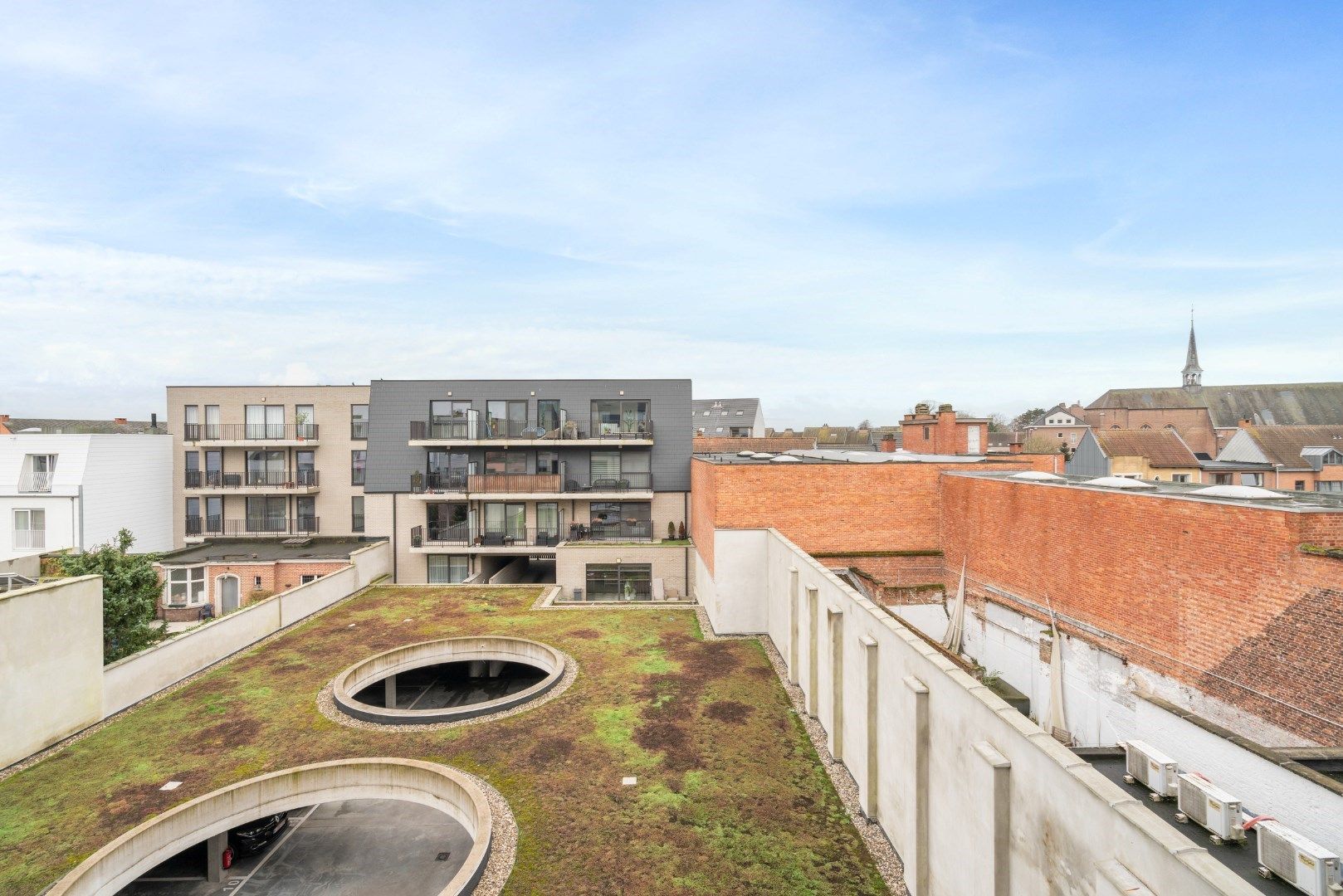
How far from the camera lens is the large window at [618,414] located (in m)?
25.6

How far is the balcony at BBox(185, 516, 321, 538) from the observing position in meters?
26.8

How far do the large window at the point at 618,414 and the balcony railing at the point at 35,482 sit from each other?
2187cm

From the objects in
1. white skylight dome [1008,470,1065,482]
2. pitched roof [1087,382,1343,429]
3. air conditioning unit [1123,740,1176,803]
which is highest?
pitched roof [1087,382,1343,429]

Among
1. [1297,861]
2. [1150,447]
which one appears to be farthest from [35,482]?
[1150,447]

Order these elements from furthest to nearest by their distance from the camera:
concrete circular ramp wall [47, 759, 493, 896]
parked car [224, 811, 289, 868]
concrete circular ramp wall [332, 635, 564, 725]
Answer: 1. concrete circular ramp wall [332, 635, 564, 725]
2. parked car [224, 811, 289, 868]
3. concrete circular ramp wall [47, 759, 493, 896]

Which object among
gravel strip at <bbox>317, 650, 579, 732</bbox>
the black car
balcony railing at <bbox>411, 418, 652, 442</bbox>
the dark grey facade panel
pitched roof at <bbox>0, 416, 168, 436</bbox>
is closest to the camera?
the black car

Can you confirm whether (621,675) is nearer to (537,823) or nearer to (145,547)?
(537,823)

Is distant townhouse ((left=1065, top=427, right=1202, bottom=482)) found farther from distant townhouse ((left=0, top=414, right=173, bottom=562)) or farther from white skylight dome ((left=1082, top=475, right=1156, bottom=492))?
distant townhouse ((left=0, top=414, right=173, bottom=562))

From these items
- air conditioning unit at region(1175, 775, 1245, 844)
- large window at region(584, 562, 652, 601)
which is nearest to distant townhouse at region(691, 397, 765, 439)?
large window at region(584, 562, 652, 601)

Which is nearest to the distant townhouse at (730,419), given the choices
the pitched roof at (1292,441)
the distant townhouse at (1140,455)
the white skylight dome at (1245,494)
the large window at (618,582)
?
the distant townhouse at (1140,455)

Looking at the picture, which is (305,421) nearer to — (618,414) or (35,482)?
(35,482)

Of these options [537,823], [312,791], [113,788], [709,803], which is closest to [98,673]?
[113,788]

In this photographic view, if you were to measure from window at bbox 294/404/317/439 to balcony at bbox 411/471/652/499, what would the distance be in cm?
608

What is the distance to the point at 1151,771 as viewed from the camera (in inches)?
234
